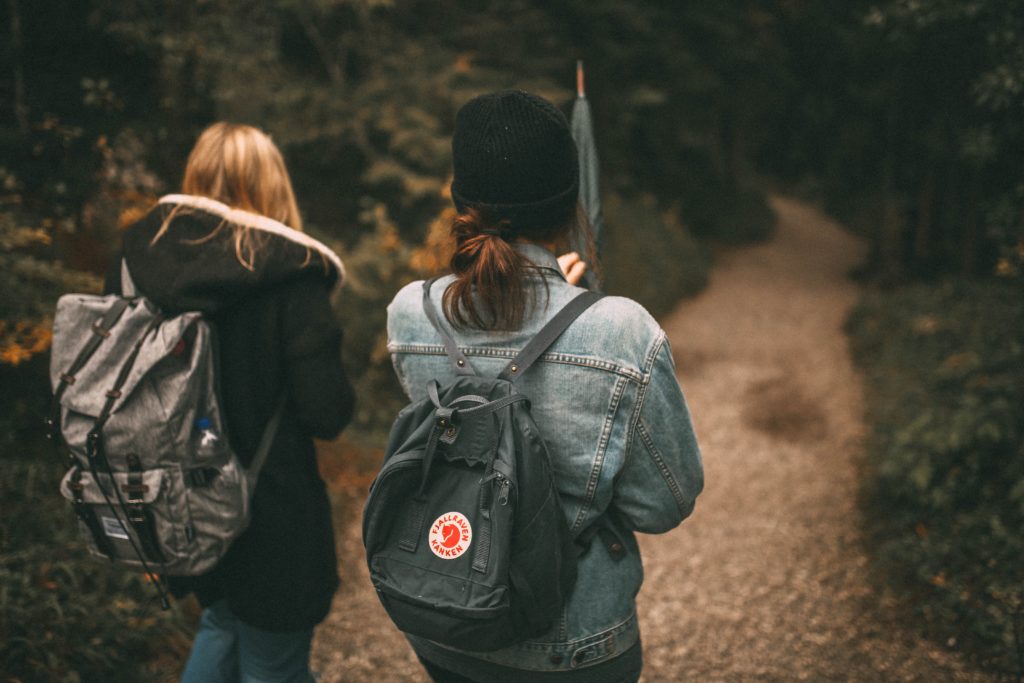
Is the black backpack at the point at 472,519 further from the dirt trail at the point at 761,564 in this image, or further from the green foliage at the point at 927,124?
the green foliage at the point at 927,124

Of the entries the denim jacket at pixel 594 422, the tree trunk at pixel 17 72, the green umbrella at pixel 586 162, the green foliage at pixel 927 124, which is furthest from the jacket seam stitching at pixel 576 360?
the tree trunk at pixel 17 72

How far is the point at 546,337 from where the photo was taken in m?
1.58

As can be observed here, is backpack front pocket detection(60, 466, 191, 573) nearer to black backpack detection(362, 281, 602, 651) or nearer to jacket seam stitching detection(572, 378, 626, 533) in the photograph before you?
black backpack detection(362, 281, 602, 651)

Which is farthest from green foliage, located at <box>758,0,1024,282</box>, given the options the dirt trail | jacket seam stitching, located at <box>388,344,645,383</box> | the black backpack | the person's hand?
the black backpack

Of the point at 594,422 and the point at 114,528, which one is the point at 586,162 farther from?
the point at 114,528

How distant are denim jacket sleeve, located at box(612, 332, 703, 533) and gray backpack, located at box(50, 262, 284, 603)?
4.05ft

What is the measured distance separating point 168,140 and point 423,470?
506 cm

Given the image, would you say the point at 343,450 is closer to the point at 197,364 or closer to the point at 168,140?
the point at 168,140

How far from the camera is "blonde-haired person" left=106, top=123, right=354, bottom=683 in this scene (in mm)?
2250

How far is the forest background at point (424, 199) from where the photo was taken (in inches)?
148

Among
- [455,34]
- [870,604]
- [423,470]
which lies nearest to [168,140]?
[455,34]

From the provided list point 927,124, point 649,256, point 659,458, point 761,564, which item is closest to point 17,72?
point 659,458

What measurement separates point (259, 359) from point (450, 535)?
1099 millimetres

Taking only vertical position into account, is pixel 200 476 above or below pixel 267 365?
below
